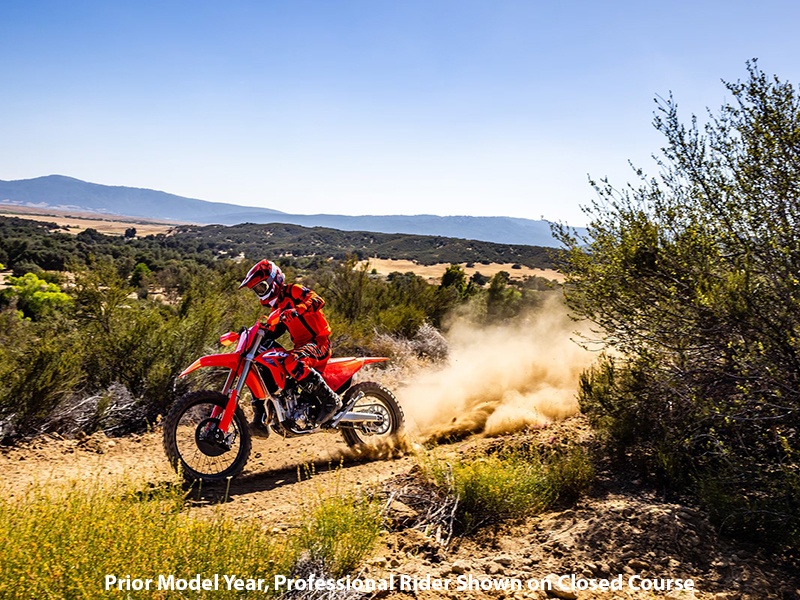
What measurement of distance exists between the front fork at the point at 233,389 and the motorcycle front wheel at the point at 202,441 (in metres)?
0.06

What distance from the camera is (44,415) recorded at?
20.2 ft

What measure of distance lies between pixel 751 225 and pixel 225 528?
15.0 feet

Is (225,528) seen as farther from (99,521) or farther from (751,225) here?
(751,225)

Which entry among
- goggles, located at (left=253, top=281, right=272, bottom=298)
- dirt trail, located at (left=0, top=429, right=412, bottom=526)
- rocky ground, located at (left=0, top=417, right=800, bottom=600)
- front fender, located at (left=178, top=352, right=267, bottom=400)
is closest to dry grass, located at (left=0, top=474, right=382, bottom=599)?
rocky ground, located at (left=0, top=417, right=800, bottom=600)

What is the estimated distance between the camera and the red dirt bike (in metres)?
5.06

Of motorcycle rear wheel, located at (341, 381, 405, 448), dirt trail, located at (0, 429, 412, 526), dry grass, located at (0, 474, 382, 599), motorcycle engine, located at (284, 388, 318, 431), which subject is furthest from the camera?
motorcycle rear wheel, located at (341, 381, 405, 448)

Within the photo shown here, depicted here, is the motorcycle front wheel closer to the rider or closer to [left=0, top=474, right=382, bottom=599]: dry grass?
the rider

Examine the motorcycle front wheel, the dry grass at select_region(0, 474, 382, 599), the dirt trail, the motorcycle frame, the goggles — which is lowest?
the dirt trail

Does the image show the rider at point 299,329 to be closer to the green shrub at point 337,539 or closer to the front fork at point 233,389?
the front fork at point 233,389

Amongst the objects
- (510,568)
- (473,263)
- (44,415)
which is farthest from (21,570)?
(473,263)

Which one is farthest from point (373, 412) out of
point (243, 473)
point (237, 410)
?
point (237, 410)

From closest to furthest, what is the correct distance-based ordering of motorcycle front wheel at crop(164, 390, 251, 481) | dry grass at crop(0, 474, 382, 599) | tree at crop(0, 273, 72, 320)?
1. dry grass at crop(0, 474, 382, 599)
2. motorcycle front wheel at crop(164, 390, 251, 481)
3. tree at crop(0, 273, 72, 320)

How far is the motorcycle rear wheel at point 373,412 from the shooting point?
20.4 feet

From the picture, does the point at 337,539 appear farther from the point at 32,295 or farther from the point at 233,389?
the point at 32,295
